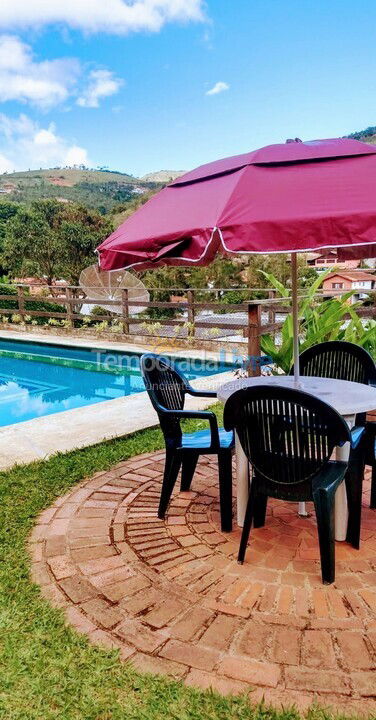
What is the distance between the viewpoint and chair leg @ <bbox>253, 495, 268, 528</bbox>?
106 inches

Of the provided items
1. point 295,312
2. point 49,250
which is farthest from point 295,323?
point 49,250

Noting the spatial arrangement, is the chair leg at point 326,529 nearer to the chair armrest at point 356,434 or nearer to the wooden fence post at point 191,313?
the chair armrest at point 356,434

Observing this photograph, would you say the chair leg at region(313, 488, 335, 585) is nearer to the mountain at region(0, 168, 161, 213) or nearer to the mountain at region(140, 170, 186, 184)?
the mountain at region(0, 168, 161, 213)

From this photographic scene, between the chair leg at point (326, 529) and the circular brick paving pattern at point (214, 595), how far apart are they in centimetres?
7

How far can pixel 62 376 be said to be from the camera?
9500 millimetres

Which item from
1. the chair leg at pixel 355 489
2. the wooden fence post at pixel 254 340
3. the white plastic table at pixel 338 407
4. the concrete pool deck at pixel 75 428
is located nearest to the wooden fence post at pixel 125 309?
the concrete pool deck at pixel 75 428

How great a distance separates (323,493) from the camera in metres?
2.13

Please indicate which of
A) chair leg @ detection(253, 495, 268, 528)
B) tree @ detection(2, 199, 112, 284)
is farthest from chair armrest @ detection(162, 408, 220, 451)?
tree @ detection(2, 199, 112, 284)

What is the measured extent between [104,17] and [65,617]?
20.4m

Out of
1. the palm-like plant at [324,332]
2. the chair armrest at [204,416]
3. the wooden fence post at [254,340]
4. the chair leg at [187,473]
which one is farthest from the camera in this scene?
the wooden fence post at [254,340]

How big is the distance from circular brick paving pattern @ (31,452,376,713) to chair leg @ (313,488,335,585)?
66 millimetres

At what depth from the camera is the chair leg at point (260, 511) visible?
106 inches

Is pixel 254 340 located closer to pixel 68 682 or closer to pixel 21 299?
pixel 68 682

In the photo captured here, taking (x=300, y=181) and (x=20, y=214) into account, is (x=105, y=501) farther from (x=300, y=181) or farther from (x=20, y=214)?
(x=20, y=214)
